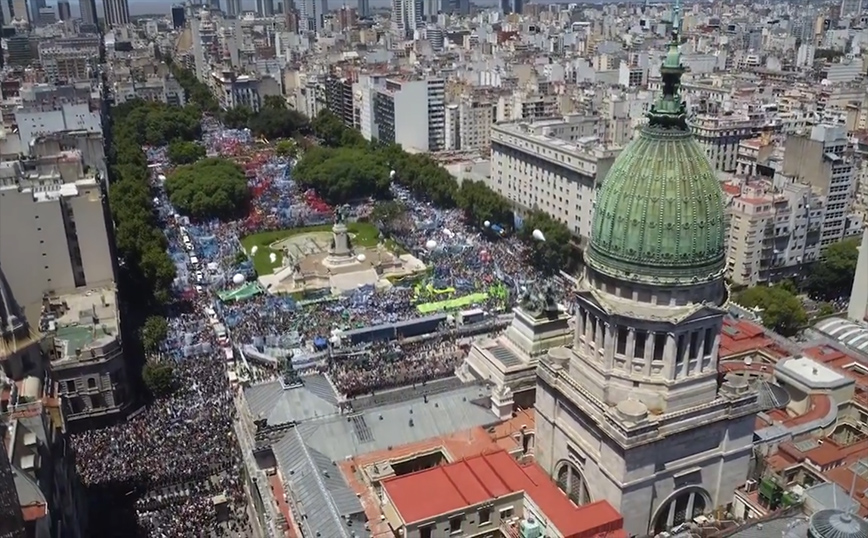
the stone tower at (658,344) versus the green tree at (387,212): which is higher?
the stone tower at (658,344)

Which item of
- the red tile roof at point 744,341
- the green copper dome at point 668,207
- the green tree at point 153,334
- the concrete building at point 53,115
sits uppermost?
the green copper dome at point 668,207

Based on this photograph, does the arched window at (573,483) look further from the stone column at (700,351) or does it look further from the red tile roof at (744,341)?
the red tile roof at (744,341)

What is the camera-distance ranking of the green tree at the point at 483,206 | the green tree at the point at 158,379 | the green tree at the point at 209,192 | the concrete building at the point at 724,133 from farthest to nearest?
A: the concrete building at the point at 724,133
the green tree at the point at 209,192
the green tree at the point at 483,206
the green tree at the point at 158,379

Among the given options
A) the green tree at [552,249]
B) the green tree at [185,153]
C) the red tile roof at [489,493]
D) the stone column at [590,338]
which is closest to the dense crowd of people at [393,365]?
the red tile roof at [489,493]

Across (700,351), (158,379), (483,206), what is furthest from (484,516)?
(483,206)

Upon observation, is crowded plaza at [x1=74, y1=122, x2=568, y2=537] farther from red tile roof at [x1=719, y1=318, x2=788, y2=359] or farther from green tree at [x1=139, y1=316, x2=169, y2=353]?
red tile roof at [x1=719, y1=318, x2=788, y2=359]

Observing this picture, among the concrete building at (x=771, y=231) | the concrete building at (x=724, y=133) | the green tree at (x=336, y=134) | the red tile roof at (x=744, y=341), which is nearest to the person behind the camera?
the red tile roof at (x=744, y=341)
